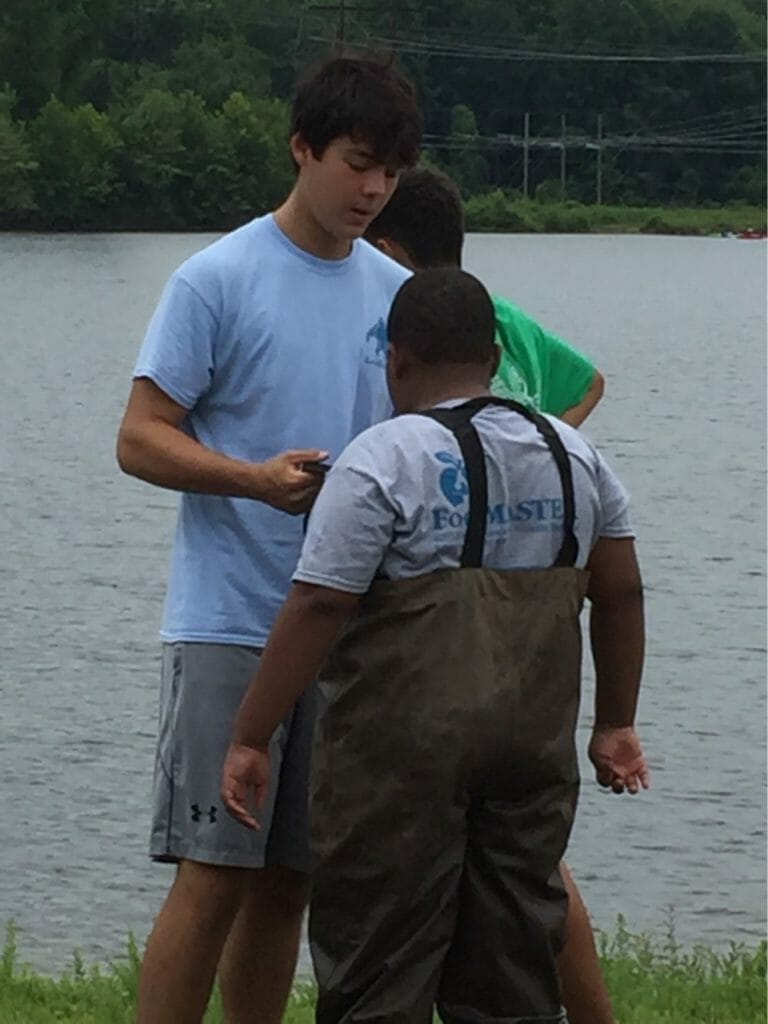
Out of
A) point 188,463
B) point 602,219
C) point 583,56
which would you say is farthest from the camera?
point 583,56

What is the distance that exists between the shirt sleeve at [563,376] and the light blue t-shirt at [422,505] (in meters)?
1.07

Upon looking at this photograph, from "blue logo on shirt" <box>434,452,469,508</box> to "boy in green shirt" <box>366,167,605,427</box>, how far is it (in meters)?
0.98

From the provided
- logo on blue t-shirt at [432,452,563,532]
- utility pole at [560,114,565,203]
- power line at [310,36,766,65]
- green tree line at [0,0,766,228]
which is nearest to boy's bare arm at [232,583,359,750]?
logo on blue t-shirt at [432,452,563,532]

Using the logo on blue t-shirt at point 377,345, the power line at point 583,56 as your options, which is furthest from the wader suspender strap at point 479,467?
the power line at point 583,56

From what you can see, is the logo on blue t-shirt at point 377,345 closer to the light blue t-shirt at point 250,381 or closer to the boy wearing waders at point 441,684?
the light blue t-shirt at point 250,381

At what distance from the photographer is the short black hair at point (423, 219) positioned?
4.81 meters

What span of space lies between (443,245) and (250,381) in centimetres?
79

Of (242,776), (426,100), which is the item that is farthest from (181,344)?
(426,100)

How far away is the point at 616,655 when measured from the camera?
414 cm

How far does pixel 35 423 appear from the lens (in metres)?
25.7

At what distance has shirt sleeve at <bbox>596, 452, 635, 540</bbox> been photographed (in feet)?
13.1

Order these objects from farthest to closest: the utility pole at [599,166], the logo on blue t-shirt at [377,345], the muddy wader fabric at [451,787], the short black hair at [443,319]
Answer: the utility pole at [599,166]
the logo on blue t-shirt at [377,345]
the short black hair at [443,319]
the muddy wader fabric at [451,787]

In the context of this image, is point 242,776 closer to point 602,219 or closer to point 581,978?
point 581,978

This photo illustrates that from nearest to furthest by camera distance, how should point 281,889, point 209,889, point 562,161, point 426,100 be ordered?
point 209,889 < point 281,889 < point 426,100 < point 562,161
